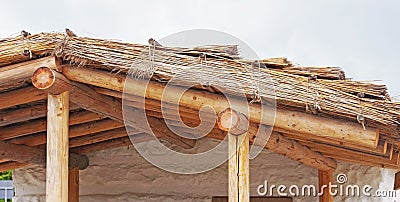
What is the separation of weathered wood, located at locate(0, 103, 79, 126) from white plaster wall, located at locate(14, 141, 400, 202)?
65.6 inches

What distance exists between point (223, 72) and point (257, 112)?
360 millimetres

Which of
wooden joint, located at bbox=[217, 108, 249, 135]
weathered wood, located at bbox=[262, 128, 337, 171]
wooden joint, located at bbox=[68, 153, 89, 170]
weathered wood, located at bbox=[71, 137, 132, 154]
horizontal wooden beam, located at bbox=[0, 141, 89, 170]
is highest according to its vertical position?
weathered wood, located at bbox=[71, 137, 132, 154]

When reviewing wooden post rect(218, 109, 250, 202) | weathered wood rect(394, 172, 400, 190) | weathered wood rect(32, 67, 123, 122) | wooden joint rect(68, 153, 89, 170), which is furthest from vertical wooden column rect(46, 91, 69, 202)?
weathered wood rect(394, 172, 400, 190)

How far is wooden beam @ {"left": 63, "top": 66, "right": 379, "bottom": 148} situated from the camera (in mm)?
Answer: 3973

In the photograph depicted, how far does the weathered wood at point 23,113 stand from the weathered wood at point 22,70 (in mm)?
813

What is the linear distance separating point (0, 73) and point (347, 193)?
3.39m

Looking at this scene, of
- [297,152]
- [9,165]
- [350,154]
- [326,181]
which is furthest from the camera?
[9,165]

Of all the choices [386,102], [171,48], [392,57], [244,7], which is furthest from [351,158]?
[392,57]

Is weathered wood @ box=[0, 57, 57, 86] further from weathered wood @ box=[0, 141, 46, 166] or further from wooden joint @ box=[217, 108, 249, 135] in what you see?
weathered wood @ box=[0, 141, 46, 166]

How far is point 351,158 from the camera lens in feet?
18.0

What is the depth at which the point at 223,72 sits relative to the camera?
3953 mm

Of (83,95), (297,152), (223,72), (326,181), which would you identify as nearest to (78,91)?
(83,95)

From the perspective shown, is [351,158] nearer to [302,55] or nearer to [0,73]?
[0,73]

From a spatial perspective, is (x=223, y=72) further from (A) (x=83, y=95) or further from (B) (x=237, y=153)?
(A) (x=83, y=95)
